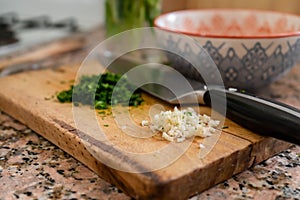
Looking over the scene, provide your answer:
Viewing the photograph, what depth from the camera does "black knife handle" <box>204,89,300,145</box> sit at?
0.63 m

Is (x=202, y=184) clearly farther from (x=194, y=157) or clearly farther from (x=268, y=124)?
(x=268, y=124)

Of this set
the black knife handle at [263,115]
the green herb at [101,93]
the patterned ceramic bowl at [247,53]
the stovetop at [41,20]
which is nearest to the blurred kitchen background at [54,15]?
the stovetop at [41,20]

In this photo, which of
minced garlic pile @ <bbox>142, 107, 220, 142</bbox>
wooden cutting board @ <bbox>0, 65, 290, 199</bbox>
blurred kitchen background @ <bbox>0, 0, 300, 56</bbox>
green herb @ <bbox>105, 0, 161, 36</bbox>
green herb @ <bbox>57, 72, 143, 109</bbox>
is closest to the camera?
wooden cutting board @ <bbox>0, 65, 290, 199</bbox>

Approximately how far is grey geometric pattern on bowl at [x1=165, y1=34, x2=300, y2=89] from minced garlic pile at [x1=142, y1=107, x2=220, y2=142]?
0.21m

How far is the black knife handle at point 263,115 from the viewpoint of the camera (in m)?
0.63

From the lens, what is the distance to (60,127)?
706 mm

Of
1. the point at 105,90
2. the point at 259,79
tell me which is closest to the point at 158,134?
the point at 105,90

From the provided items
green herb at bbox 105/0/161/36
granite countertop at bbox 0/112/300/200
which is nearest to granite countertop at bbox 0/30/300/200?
granite countertop at bbox 0/112/300/200

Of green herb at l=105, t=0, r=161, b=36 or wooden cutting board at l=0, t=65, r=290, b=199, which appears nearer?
wooden cutting board at l=0, t=65, r=290, b=199

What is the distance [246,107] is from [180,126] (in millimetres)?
122

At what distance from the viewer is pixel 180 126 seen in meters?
0.67

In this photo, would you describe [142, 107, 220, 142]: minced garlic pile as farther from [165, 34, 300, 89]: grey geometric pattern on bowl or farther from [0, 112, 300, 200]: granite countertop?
[165, 34, 300, 89]: grey geometric pattern on bowl

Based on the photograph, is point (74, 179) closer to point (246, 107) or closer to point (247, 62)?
point (246, 107)

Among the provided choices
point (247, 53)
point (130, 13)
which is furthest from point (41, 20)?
point (247, 53)
